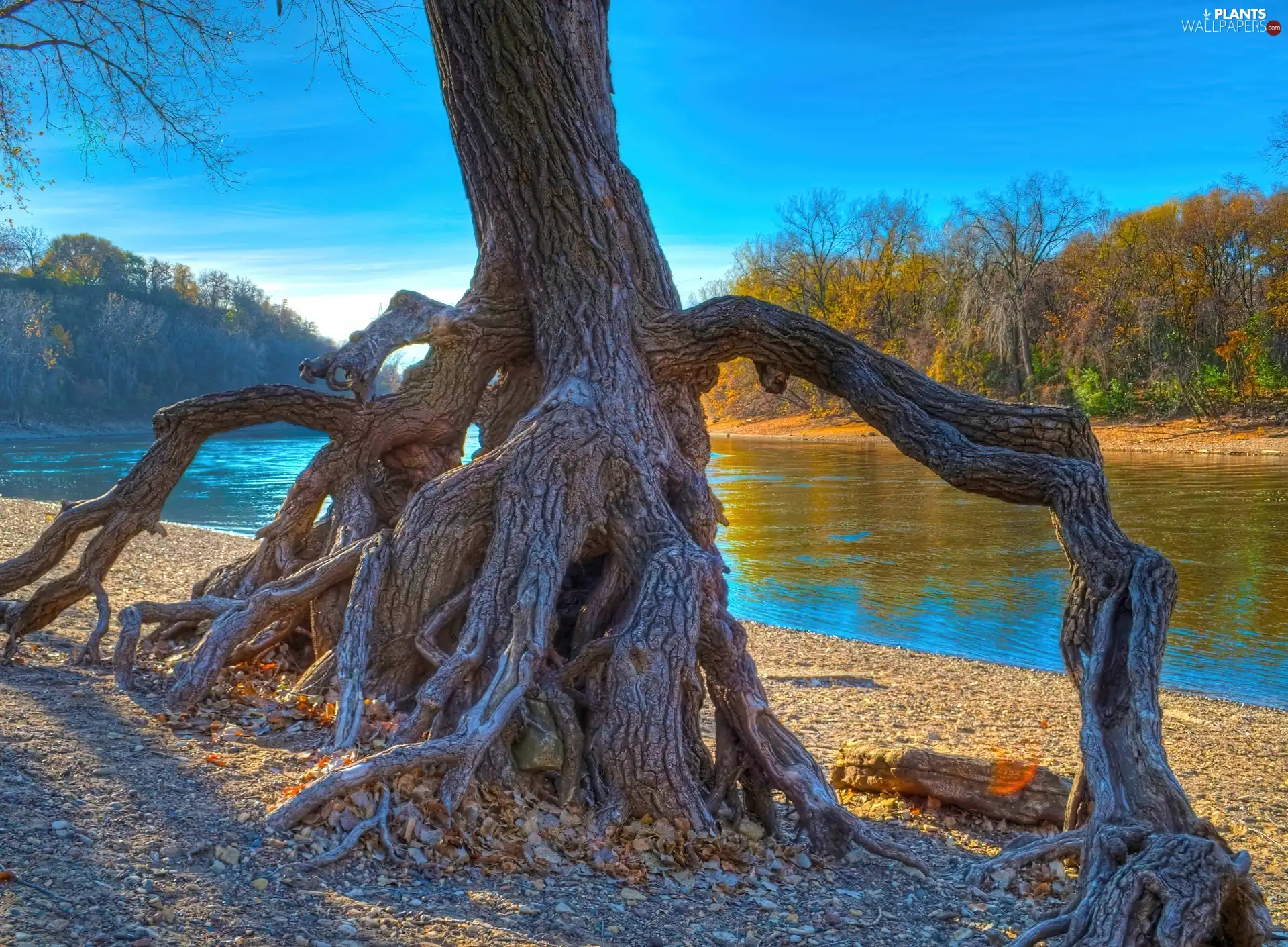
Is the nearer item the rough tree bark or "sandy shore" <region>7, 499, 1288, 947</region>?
"sandy shore" <region>7, 499, 1288, 947</region>

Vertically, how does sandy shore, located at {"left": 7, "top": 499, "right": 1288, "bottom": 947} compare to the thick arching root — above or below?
below

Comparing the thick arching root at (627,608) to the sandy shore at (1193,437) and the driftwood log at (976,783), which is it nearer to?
the driftwood log at (976,783)

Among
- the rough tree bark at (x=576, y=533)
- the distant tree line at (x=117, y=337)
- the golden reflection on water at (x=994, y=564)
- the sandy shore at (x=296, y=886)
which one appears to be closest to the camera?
the sandy shore at (x=296, y=886)

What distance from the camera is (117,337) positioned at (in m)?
84.0

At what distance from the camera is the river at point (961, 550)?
514 inches

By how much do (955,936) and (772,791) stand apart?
1264 mm

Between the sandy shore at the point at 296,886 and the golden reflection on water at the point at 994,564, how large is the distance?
5.21 metres

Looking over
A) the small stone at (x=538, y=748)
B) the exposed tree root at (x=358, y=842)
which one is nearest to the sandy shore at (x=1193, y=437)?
the small stone at (x=538, y=748)

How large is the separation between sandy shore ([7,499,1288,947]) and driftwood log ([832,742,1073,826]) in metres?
0.12

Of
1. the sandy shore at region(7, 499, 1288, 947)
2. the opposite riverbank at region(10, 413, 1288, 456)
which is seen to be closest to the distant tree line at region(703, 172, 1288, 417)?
the opposite riverbank at region(10, 413, 1288, 456)

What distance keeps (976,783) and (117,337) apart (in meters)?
92.0

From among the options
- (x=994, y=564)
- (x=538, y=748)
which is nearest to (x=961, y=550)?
(x=994, y=564)

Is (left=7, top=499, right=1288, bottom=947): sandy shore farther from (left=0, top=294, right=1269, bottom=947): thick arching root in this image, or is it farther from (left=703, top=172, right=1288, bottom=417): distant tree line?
(left=703, top=172, right=1288, bottom=417): distant tree line

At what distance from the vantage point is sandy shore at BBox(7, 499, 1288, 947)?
3.30 m
